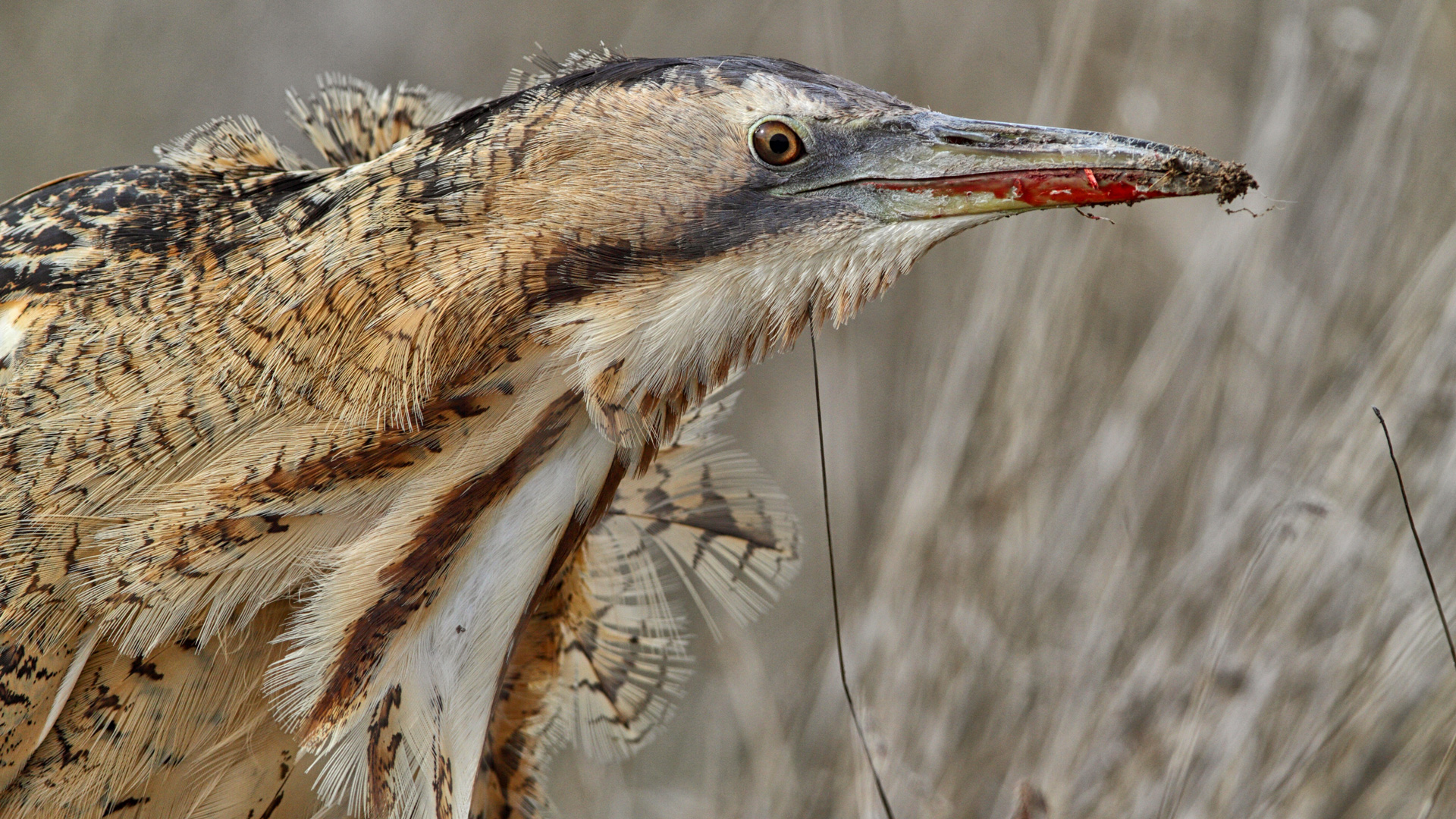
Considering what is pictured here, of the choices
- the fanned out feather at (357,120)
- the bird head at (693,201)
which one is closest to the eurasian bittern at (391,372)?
the bird head at (693,201)

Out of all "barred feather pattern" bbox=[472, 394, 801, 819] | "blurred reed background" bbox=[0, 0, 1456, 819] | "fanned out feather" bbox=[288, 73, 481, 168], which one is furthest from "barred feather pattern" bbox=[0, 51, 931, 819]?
"blurred reed background" bbox=[0, 0, 1456, 819]

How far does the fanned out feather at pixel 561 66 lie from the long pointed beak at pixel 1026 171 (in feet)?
1.31

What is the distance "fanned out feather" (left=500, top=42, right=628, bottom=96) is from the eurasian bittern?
0.04 feet

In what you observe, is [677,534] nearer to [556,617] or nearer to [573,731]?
[556,617]

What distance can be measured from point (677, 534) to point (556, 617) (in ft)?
0.91

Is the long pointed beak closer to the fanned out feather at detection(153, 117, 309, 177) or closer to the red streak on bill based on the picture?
the red streak on bill

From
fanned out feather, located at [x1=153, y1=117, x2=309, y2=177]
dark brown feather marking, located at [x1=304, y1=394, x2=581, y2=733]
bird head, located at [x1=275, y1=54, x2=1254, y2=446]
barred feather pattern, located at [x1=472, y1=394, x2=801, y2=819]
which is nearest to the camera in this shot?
bird head, located at [x1=275, y1=54, x2=1254, y2=446]

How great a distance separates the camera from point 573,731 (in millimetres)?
2580

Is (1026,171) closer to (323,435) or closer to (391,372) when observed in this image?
(391,372)

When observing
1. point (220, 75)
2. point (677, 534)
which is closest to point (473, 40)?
point (220, 75)

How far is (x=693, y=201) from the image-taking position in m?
1.63

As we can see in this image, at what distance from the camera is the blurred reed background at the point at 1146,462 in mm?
2518

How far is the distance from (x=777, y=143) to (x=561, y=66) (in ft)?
1.30

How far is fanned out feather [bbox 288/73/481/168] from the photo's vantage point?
214 centimetres
